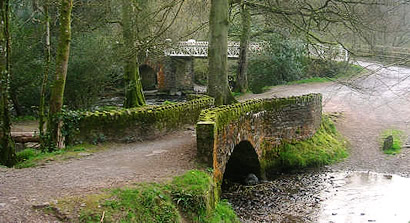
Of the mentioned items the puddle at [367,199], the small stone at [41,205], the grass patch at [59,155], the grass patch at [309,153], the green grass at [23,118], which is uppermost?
the small stone at [41,205]

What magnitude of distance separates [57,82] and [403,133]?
44.6ft

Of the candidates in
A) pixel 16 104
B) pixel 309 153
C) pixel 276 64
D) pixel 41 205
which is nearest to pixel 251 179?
pixel 309 153

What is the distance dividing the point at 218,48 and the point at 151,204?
8177mm

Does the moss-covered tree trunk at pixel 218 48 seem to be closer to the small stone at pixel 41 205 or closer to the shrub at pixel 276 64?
the small stone at pixel 41 205

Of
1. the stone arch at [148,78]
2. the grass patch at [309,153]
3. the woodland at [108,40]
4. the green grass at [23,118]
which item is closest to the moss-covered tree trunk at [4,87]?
the woodland at [108,40]

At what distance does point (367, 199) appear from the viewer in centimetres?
1095

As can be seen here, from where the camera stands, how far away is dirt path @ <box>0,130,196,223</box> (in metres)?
5.63

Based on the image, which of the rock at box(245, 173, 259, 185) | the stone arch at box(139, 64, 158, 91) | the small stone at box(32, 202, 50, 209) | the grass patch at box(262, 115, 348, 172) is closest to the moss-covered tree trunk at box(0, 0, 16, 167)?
the small stone at box(32, 202, 50, 209)

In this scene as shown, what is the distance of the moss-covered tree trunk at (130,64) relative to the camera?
16.1 meters

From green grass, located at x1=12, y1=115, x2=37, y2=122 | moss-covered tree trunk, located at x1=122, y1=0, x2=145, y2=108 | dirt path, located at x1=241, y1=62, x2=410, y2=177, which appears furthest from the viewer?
green grass, located at x1=12, y1=115, x2=37, y2=122

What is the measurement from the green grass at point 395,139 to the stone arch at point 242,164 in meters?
5.74

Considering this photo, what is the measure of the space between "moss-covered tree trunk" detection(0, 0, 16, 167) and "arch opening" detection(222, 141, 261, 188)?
591 centimetres

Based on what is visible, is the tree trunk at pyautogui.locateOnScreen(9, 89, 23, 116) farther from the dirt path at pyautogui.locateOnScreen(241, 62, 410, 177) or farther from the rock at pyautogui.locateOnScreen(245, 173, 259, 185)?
the dirt path at pyautogui.locateOnScreen(241, 62, 410, 177)

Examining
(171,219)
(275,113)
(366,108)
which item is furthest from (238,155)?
(366,108)
